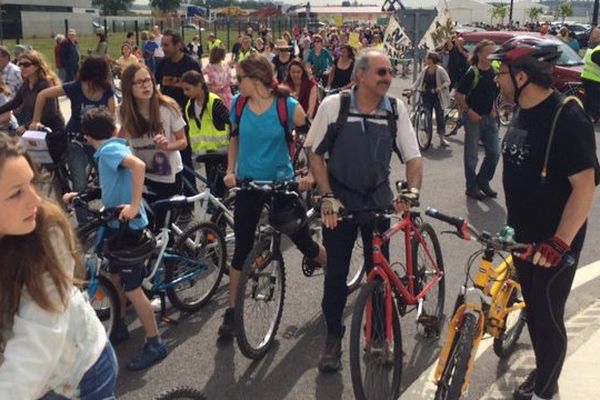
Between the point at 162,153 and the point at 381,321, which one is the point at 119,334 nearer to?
the point at 162,153

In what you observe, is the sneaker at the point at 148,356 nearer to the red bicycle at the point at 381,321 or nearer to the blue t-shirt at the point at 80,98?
the red bicycle at the point at 381,321

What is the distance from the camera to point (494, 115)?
778 cm

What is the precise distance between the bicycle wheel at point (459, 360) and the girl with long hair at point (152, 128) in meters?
2.47

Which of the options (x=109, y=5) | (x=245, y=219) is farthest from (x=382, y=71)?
(x=109, y=5)

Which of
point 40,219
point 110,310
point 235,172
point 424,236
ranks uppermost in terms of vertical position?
point 40,219

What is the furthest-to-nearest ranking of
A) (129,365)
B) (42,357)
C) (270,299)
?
1. (270,299)
2. (129,365)
3. (42,357)

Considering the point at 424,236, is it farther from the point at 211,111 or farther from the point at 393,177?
the point at 393,177

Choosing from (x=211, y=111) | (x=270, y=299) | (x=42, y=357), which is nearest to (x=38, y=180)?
(x=42, y=357)

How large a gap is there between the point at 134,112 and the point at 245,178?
1121 millimetres

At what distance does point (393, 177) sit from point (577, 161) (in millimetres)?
6105

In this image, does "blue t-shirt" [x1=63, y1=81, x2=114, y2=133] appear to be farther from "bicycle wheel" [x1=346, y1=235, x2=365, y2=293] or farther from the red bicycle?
the red bicycle

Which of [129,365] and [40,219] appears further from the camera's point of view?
[129,365]

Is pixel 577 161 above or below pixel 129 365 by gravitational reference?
above

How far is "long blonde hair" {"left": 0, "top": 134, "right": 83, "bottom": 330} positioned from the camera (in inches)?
63.6
